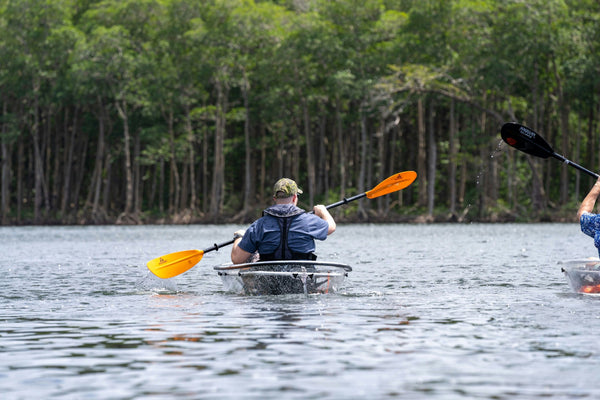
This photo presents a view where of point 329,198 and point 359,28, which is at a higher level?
point 359,28

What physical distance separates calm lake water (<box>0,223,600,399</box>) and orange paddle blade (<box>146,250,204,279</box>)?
318mm

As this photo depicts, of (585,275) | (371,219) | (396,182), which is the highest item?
(396,182)

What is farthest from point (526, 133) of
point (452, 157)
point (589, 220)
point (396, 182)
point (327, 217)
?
point (452, 157)

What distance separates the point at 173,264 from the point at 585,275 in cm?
607

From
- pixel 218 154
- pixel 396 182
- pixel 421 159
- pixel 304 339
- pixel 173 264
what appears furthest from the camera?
pixel 218 154

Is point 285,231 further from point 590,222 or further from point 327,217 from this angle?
point 590,222

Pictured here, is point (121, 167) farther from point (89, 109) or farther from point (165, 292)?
point (165, 292)

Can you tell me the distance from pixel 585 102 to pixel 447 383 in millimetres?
48521

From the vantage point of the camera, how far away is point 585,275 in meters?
13.6

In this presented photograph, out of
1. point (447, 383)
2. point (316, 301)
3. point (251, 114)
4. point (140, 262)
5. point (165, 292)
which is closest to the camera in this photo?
point (447, 383)

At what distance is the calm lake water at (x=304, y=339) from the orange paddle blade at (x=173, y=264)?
1.04 feet

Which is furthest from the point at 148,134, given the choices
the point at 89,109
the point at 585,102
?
the point at 585,102

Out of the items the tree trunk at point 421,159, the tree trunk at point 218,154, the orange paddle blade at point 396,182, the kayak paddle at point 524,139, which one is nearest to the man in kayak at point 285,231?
the orange paddle blade at point 396,182

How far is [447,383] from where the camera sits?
7.12 meters
